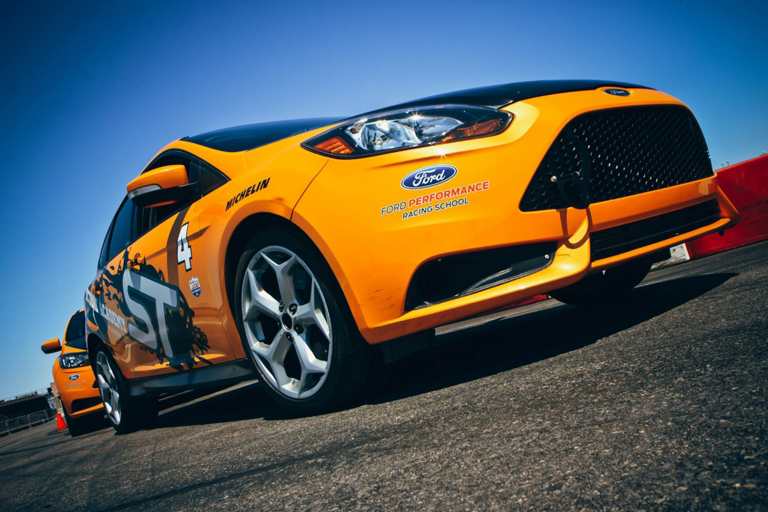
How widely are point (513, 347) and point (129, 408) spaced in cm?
330

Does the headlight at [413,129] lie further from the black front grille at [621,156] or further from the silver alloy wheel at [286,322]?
the silver alloy wheel at [286,322]

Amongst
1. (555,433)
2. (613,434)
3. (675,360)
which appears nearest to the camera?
(613,434)

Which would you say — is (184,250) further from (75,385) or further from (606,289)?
(75,385)

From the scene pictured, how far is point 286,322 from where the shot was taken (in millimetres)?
2711

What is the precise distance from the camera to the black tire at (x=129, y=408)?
472 centimetres

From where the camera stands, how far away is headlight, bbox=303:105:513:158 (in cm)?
235

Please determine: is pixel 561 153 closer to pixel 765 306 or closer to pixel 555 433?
pixel 765 306

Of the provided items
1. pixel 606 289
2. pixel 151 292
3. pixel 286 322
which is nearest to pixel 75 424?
pixel 151 292

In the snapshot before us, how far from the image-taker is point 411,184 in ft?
7.47

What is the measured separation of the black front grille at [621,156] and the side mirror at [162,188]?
203 centimetres

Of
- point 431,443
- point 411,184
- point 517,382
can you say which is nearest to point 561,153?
point 411,184

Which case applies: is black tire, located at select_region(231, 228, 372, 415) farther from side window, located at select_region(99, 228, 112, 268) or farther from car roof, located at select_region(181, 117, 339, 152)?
side window, located at select_region(99, 228, 112, 268)

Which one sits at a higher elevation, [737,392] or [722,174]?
[737,392]

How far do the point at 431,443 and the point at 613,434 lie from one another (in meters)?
0.51
